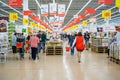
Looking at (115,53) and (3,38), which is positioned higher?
(3,38)

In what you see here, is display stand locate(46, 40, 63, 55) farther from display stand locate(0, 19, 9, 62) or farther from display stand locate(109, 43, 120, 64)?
display stand locate(109, 43, 120, 64)

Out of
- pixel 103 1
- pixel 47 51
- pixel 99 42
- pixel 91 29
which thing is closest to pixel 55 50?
pixel 47 51

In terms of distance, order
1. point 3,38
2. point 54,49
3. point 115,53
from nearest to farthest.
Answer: point 115,53, point 3,38, point 54,49

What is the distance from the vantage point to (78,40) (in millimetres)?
Result: 13688

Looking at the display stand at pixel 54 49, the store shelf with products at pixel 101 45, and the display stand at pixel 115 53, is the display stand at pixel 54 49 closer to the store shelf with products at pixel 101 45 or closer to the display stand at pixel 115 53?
the store shelf with products at pixel 101 45

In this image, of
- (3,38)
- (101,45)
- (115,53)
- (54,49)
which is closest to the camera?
(115,53)

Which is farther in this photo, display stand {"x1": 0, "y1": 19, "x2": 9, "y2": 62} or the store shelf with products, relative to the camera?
the store shelf with products

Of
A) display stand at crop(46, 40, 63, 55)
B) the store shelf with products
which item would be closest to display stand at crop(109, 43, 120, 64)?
display stand at crop(46, 40, 63, 55)

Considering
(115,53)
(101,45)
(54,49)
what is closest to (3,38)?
(54,49)

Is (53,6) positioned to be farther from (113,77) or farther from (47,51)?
(113,77)

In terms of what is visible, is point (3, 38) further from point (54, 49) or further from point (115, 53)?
point (115, 53)

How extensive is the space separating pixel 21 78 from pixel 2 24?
20.6ft

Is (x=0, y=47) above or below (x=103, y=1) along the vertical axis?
below

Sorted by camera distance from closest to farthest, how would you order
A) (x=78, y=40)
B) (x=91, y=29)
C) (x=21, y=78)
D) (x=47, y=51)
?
(x=21, y=78)
(x=78, y=40)
(x=47, y=51)
(x=91, y=29)
